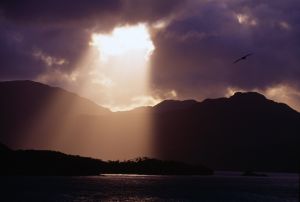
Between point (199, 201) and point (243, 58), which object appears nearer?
point (243, 58)

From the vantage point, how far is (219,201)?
447 feet

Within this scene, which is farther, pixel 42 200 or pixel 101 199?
pixel 101 199

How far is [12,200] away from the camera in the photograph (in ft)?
376

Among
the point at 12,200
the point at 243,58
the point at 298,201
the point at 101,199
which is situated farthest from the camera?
the point at 298,201

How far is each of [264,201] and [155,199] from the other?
31552mm

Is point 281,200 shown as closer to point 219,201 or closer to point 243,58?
point 219,201

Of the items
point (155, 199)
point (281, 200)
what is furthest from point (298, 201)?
point (155, 199)

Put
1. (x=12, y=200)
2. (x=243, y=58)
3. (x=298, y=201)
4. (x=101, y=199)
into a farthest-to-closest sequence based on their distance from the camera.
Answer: (x=298, y=201) < (x=101, y=199) < (x=12, y=200) < (x=243, y=58)

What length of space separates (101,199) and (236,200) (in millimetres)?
39387

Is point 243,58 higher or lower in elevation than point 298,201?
higher

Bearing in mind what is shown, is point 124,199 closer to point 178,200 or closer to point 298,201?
point 178,200

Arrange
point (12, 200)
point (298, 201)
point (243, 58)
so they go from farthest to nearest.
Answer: point (298, 201) → point (12, 200) → point (243, 58)

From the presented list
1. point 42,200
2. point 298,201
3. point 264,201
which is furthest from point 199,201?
point 42,200

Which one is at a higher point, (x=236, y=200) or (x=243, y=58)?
(x=243, y=58)
